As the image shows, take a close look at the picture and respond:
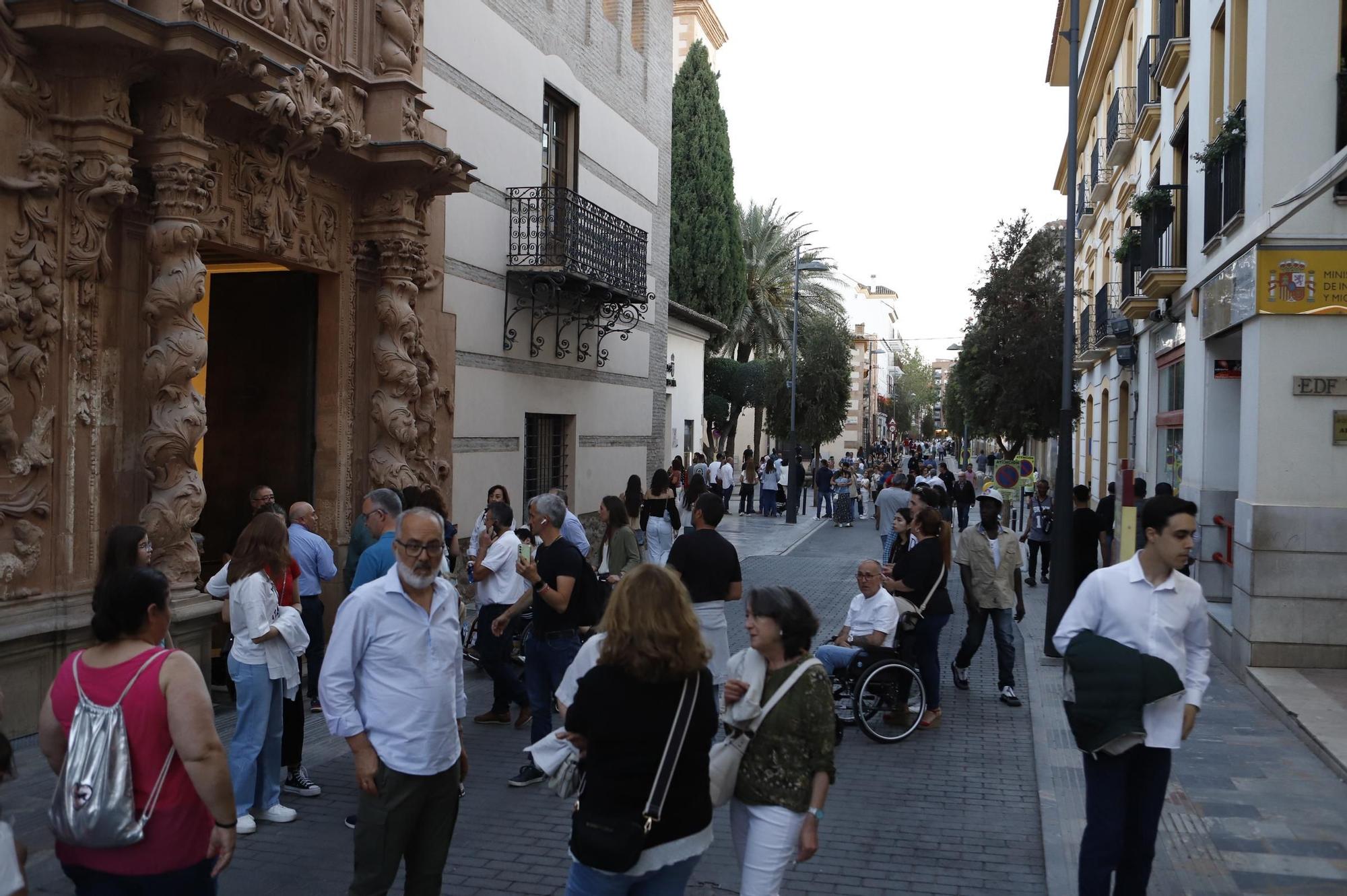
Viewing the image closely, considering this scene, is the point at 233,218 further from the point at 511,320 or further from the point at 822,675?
the point at 822,675

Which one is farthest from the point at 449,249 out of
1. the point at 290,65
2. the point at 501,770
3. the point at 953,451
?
the point at 953,451

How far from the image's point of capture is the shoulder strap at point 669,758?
3350 millimetres

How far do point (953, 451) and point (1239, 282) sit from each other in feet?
316

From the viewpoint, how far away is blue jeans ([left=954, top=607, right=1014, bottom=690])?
949 cm

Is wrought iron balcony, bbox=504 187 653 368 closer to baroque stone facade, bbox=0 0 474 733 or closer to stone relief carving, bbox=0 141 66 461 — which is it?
baroque stone facade, bbox=0 0 474 733

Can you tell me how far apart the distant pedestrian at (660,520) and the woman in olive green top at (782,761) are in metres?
7.21

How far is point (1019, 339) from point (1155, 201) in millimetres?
9273

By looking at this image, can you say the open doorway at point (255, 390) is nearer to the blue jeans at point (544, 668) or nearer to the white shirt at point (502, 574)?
the white shirt at point (502, 574)

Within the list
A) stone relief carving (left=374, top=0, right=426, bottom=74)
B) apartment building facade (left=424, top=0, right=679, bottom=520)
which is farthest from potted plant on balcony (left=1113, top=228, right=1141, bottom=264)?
stone relief carving (left=374, top=0, right=426, bottom=74)

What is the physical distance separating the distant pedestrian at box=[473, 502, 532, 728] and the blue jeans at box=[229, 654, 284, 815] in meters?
2.01

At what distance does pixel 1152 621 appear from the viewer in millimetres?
4559

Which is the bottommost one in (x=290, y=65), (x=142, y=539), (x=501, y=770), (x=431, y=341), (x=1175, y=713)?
(x=501, y=770)

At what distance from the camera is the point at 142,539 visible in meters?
4.93

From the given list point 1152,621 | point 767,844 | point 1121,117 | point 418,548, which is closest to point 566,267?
point 418,548
